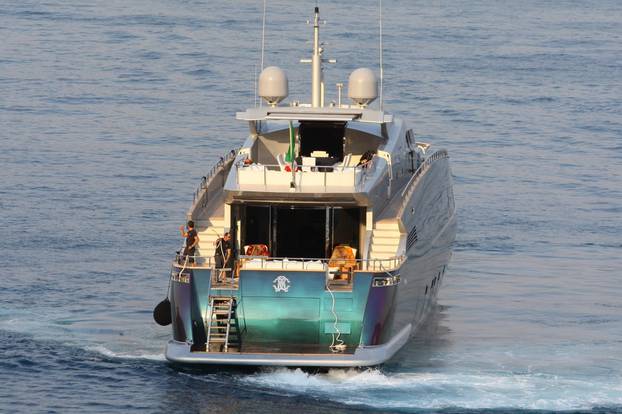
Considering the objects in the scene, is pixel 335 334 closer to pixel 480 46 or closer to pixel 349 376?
pixel 349 376

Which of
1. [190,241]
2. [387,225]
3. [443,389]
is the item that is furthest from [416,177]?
[443,389]

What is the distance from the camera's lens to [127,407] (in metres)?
26.0

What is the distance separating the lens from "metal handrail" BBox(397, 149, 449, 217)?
30422 millimetres

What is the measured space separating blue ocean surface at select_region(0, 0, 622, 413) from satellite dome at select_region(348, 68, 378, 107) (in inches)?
136

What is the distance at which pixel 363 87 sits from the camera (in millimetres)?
33062

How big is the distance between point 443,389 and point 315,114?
20.2ft

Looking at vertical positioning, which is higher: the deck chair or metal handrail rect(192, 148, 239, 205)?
the deck chair

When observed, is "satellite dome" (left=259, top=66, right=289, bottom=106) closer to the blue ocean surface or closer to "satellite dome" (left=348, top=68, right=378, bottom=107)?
"satellite dome" (left=348, top=68, right=378, bottom=107)

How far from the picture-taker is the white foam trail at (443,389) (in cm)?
2623

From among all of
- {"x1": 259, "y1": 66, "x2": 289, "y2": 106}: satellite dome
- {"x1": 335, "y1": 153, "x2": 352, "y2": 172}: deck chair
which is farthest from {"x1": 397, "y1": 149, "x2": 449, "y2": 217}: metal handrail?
{"x1": 259, "y1": 66, "x2": 289, "y2": 106}: satellite dome

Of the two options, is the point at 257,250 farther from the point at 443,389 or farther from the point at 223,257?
the point at 443,389

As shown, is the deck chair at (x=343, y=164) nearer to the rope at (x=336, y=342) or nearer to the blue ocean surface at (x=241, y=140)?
the rope at (x=336, y=342)

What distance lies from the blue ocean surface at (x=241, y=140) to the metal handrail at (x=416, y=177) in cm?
282

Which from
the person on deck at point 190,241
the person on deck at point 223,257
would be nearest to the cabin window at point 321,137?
the person on deck at point 190,241
